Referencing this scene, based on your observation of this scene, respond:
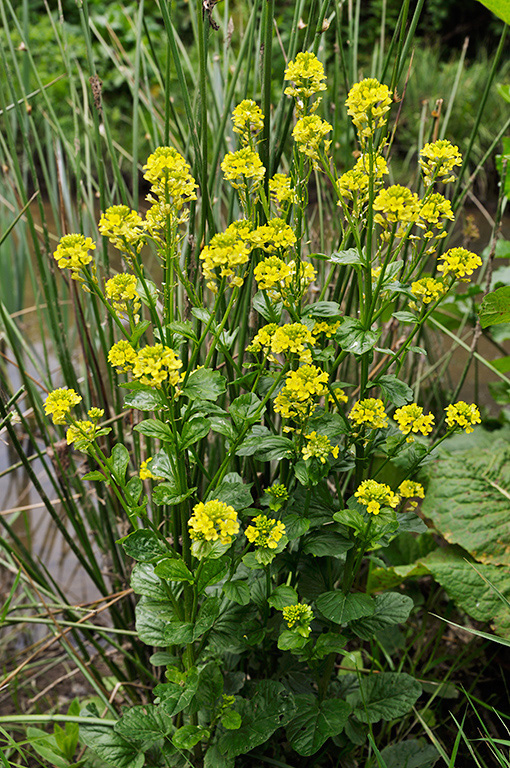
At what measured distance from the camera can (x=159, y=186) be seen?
677 mm

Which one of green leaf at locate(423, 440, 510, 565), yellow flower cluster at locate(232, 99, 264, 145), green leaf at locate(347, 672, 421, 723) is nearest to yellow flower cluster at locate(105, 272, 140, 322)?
yellow flower cluster at locate(232, 99, 264, 145)

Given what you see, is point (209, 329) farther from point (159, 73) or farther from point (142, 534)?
point (159, 73)

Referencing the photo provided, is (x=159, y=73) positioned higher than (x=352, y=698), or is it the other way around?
(x=159, y=73)

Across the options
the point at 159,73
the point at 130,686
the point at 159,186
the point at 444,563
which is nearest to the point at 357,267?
the point at 159,186

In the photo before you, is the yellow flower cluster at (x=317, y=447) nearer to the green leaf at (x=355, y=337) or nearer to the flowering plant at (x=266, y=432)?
the flowering plant at (x=266, y=432)

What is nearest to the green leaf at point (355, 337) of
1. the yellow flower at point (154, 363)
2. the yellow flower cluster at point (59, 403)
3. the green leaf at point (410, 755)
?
the yellow flower at point (154, 363)

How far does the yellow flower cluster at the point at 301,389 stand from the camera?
0.69m

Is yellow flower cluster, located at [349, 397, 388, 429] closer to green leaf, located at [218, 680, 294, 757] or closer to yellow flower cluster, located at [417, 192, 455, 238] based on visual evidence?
yellow flower cluster, located at [417, 192, 455, 238]

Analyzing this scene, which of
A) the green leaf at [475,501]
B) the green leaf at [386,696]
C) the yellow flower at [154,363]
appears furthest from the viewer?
the green leaf at [475,501]

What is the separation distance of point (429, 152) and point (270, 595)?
56cm

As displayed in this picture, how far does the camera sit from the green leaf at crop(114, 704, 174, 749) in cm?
80

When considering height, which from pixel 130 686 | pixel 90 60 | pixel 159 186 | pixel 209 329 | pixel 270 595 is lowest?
pixel 130 686

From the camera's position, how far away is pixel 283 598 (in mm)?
751

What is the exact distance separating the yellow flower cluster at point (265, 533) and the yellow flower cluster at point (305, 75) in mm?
484
